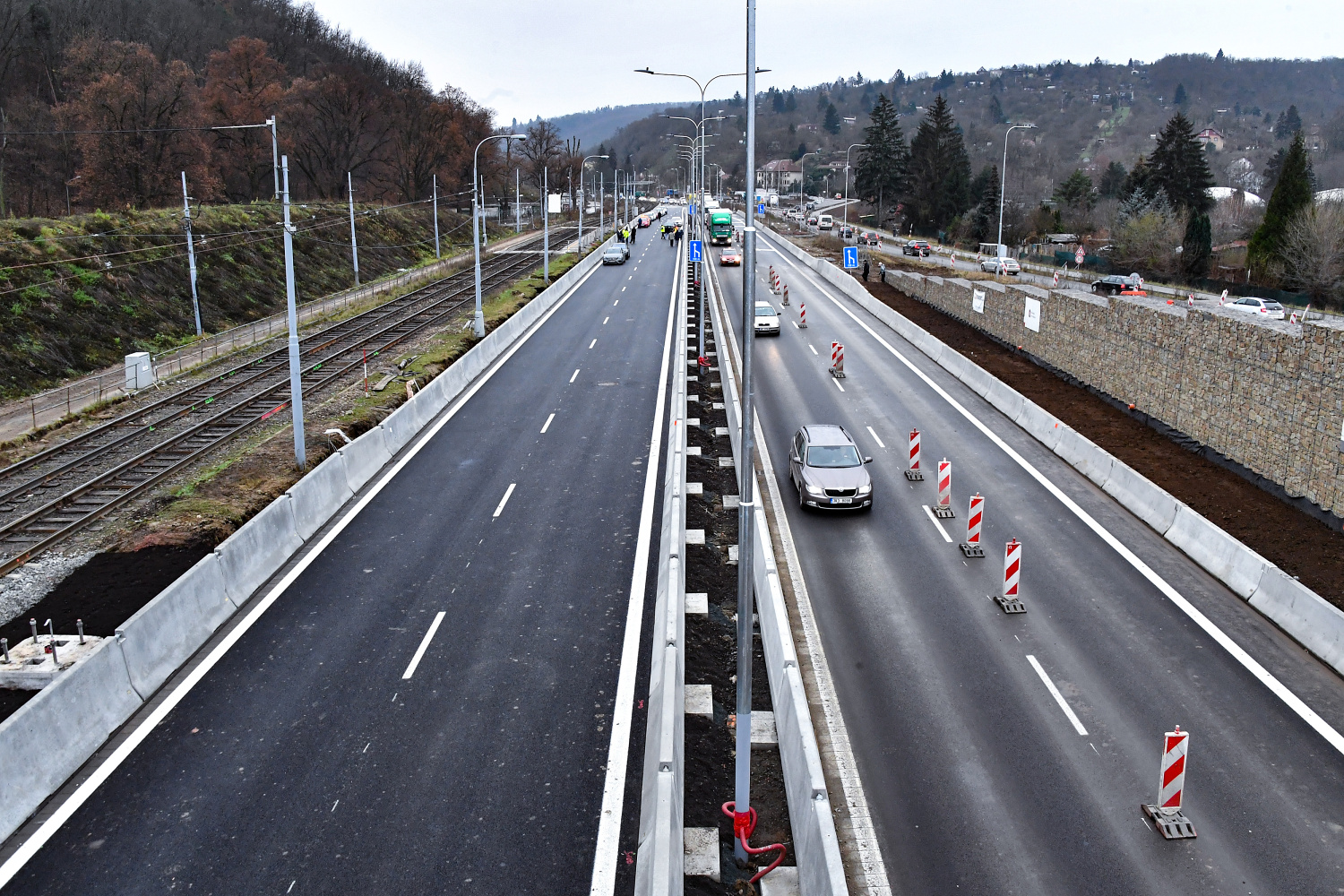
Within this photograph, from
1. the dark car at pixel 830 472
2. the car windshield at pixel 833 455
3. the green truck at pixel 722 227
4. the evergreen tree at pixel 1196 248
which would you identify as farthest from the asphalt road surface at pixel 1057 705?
the green truck at pixel 722 227

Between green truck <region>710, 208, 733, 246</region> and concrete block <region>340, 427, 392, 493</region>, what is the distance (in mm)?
66370

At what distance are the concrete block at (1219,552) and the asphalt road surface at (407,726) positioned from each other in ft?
34.0

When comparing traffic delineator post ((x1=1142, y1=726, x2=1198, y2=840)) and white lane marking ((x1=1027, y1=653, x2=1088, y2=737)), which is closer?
traffic delineator post ((x1=1142, y1=726, x2=1198, y2=840))

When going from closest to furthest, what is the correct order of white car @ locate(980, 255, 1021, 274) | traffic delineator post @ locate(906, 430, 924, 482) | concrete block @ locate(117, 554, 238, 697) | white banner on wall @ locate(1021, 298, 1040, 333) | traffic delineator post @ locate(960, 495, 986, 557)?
1. concrete block @ locate(117, 554, 238, 697)
2. traffic delineator post @ locate(960, 495, 986, 557)
3. traffic delineator post @ locate(906, 430, 924, 482)
4. white banner on wall @ locate(1021, 298, 1040, 333)
5. white car @ locate(980, 255, 1021, 274)

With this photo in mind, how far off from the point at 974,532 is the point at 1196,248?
55.8 meters

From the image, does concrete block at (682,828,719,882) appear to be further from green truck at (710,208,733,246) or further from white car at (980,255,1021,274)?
green truck at (710,208,733,246)

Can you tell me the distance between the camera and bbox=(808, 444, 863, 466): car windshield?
21297mm

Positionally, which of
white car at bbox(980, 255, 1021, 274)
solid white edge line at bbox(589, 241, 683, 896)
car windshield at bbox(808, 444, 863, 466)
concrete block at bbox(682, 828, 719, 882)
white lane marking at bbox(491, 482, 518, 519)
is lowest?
concrete block at bbox(682, 828, 719, 882)

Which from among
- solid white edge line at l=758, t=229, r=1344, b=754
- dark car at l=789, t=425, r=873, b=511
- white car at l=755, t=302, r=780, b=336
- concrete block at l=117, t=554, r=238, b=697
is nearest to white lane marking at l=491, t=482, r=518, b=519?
concrete block at l=117, t=554, r=238, b=697

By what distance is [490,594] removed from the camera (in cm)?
1631

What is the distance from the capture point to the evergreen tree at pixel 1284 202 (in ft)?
182

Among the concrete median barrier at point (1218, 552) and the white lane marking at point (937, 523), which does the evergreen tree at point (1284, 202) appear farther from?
the white lane marking at point (937, 523)

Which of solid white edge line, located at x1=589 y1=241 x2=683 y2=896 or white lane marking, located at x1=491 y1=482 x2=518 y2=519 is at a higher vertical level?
white lane marking, located at x1=491 y1=482 x2=518 y2=519

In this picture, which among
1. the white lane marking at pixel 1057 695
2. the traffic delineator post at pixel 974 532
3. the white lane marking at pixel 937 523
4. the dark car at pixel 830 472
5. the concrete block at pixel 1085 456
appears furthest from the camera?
the concrete block at pixel 1085 456
